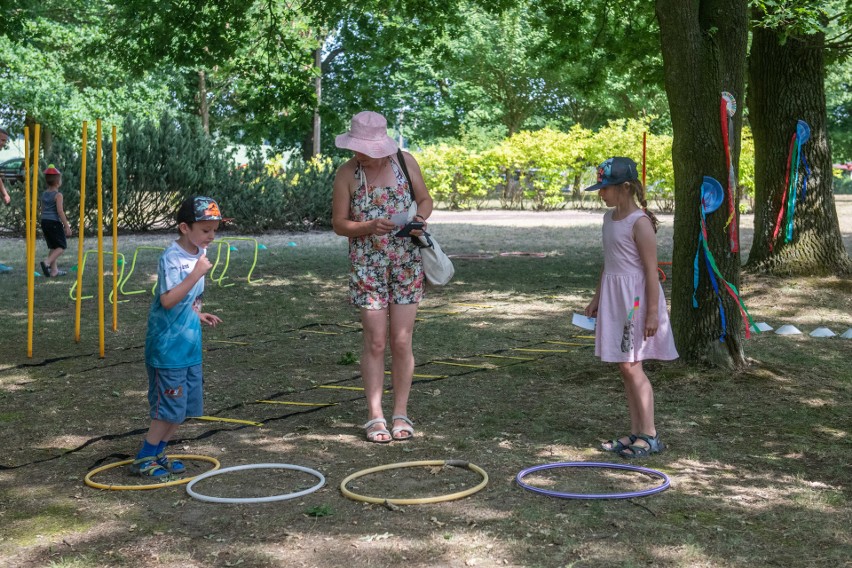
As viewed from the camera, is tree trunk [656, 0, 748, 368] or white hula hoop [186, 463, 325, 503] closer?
white hula hoop [186, 463, 325, 503]

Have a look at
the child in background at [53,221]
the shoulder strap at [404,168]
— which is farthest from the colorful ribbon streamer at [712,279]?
the child in background at [53,221]

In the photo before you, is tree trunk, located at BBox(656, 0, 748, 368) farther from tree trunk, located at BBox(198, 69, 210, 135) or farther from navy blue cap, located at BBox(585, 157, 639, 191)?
tree trunk, located at BBox(198, 69, 210, 135)

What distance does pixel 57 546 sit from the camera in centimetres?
382

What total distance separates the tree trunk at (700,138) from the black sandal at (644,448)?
6.25 ft

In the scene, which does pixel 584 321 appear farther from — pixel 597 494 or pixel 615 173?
pixel 597 494

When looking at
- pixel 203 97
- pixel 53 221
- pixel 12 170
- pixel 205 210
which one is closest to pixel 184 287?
pixel 205 210

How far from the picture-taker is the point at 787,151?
11.5 meters

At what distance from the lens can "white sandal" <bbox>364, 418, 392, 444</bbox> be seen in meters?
5.36

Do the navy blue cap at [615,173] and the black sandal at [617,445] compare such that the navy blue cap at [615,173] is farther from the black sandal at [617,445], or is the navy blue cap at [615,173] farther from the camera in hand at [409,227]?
the black sandal at [617,445]

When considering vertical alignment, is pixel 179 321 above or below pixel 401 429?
above

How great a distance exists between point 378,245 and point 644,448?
1.70m

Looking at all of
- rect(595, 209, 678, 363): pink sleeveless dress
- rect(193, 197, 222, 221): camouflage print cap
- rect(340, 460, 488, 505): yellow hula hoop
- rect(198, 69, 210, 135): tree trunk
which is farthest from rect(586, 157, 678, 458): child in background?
rect(198, 69, 210, 135): tree trunk

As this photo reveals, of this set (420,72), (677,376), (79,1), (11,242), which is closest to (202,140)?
(11,242)

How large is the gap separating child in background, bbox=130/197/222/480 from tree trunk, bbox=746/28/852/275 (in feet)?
28.3
